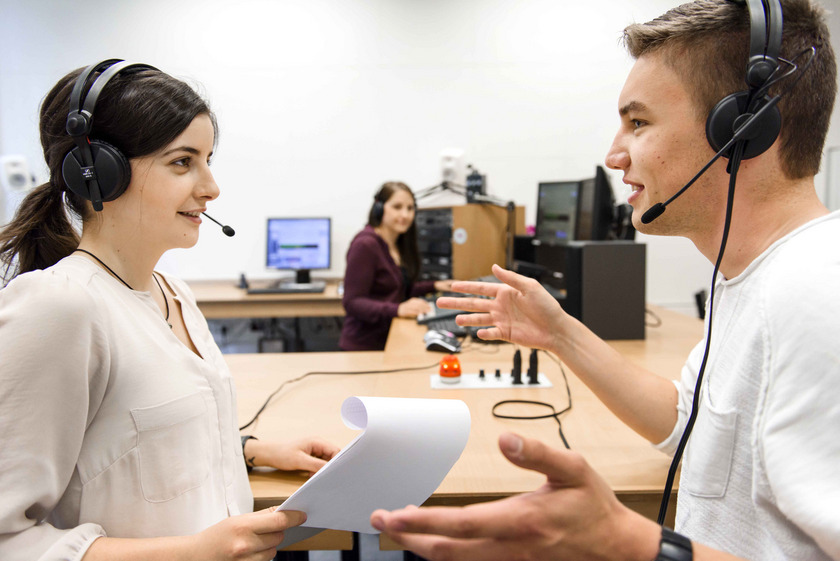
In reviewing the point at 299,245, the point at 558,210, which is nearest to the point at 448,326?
the point at 558,210

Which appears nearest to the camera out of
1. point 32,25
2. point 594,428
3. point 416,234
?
point 594,428

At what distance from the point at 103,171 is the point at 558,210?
204 centimetres

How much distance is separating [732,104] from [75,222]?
99 cm

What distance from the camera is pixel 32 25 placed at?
3.51 m

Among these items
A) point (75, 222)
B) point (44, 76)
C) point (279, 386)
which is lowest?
point (279, 386)

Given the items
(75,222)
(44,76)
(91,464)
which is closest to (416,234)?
(75,222)

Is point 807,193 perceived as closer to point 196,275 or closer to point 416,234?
point 416,234

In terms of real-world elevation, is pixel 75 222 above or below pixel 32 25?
below

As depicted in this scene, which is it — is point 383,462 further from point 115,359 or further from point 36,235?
point 36,235

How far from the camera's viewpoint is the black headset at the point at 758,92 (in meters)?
0.66

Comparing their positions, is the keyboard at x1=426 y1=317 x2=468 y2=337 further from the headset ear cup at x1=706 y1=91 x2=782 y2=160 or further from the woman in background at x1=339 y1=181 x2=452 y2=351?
the headset ear cup at x1=706 y1=91 x2=782 y2=160

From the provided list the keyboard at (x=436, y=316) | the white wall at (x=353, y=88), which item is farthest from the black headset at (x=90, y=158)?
the white wall at (x=353, y=88)

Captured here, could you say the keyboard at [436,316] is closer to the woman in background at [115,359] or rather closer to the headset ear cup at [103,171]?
the woman in background at [115,359]

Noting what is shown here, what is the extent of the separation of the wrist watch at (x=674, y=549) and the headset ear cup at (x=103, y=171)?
2.67 ft
